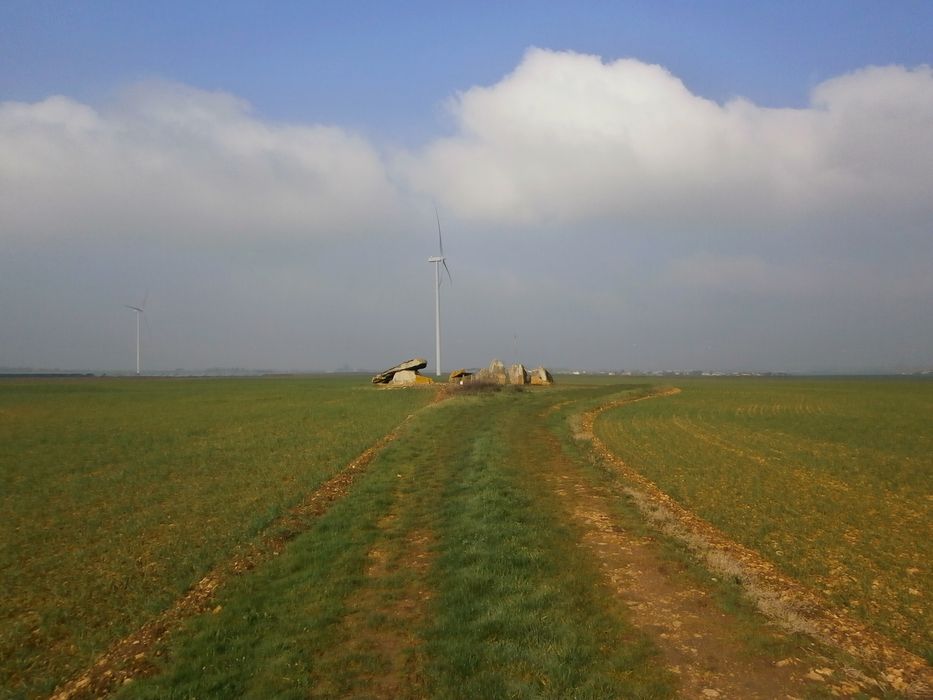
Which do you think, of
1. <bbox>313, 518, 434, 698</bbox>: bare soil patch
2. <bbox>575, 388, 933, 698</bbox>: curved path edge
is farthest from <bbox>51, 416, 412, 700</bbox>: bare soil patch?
<bbox>575, 388, 933, 698</bbox>: curved path edge

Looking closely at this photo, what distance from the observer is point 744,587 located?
29.1ft

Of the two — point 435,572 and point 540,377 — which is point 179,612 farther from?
point 540,377

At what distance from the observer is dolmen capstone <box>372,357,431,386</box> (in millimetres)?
80938

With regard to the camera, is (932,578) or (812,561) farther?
(812,561)

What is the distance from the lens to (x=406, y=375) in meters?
82.6

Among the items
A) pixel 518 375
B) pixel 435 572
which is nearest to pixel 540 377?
pixel 518 375

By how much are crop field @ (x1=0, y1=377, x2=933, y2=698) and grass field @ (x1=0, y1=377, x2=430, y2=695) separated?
67mm

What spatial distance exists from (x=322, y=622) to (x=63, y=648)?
3232mm

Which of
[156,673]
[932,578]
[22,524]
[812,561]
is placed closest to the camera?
[156,673]

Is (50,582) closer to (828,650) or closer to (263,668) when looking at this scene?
(263,668)

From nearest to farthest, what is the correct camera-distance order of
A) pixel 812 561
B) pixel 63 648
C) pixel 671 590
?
pixel 63 648, pixel 671 590, pixel 812 561

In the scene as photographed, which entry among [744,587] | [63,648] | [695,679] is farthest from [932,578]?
[63,648]

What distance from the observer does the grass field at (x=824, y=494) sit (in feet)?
29.7

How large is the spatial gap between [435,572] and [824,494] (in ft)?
38.3
